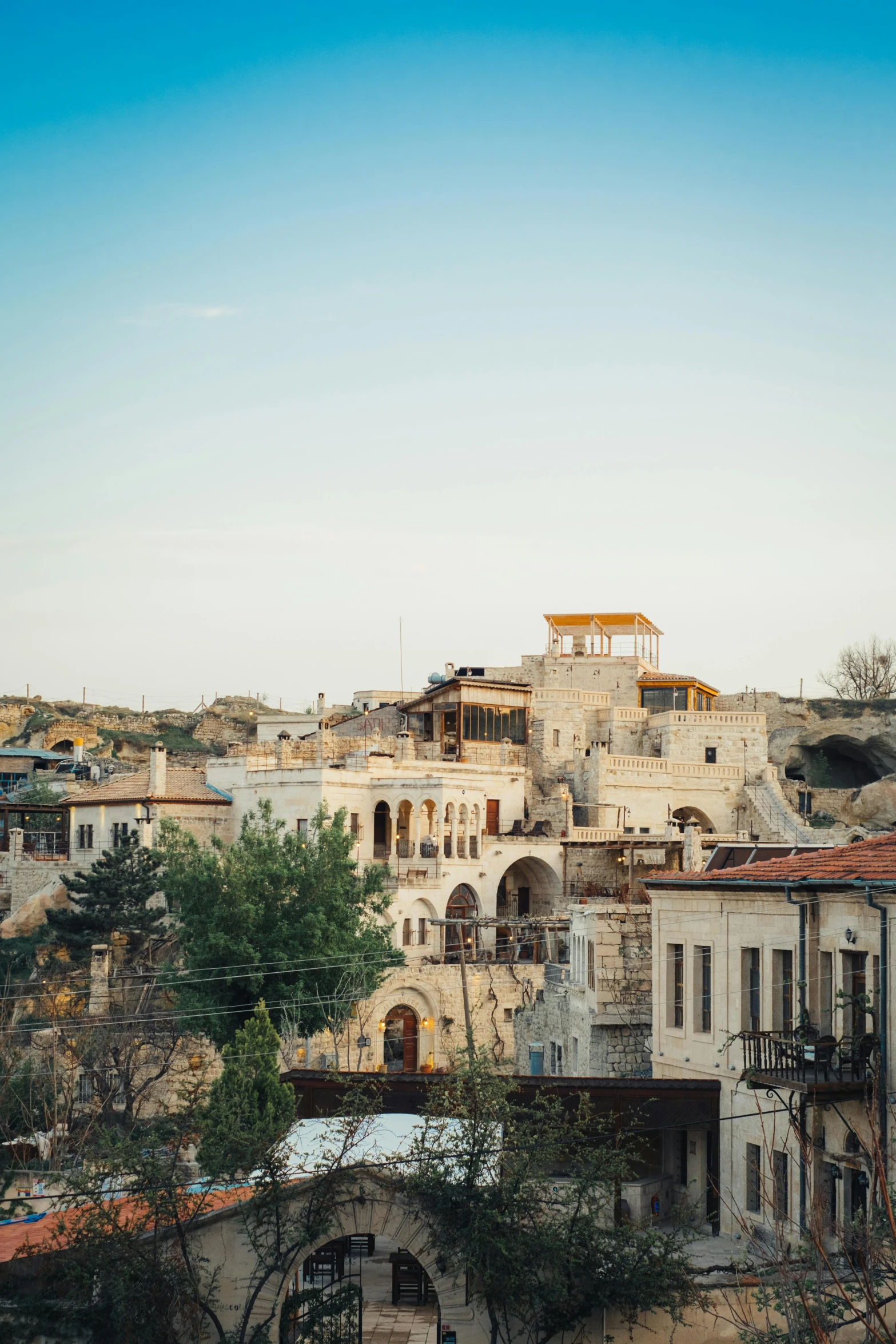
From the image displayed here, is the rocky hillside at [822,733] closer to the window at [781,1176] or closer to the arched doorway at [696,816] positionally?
the arched doorway at [696,816]

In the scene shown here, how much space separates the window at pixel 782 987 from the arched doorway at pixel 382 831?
109ft

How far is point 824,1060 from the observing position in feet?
66.6

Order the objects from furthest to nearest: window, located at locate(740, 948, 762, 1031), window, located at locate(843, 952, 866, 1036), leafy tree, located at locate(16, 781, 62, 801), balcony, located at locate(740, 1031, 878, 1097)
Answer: leafy tree, located at locate(16, 781, 62, 801) → window, located at locate(740, 948, 762, 1031) → window, located at locate(843, 952, 866, 1036) → balcony, located at locate(740, 1031, 878, 1097)

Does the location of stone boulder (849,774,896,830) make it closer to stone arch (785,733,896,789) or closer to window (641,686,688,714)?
stone arch (785,733,896,789)

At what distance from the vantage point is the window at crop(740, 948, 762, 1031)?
24203 millimetres

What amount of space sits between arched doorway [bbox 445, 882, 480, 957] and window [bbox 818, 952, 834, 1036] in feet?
95.1

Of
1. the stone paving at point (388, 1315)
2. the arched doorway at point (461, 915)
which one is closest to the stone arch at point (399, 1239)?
the stone paving at point (388, 1315)

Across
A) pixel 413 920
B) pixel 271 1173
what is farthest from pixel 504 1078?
pixel 413 920

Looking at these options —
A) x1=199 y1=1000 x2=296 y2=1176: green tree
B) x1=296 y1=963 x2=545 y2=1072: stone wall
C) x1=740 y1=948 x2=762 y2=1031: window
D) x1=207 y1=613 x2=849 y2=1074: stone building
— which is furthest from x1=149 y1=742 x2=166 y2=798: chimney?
x1=740 y1=948 x2=762 y2=1031: window

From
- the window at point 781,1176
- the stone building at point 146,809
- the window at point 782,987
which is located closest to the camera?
the window at point 781,1176

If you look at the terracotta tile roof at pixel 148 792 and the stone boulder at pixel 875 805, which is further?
the stone boulder at pixel 875 805

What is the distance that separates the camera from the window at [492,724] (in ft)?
210

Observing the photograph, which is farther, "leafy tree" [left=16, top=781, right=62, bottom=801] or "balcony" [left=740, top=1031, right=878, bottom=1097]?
"leafy tree" [left=16, top=781, right=62, bottom=801]

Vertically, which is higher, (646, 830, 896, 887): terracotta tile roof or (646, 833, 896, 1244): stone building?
(646, 830, 896, 887): terracotta tile roof
